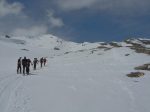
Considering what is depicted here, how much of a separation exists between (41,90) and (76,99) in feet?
12.6

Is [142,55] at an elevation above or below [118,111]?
above

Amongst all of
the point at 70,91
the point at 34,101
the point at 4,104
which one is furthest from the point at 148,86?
the point at 4,104

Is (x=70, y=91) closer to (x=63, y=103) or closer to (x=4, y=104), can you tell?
(x=63, y=103)

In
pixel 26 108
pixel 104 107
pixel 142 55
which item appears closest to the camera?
pixel 26 108

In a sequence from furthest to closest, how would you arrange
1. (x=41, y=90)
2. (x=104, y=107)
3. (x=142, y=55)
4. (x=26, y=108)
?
1. (x=142, y=55)
2. (x=41, y=90)
3. (x=104, y=107)
4. (x=26, y=108)

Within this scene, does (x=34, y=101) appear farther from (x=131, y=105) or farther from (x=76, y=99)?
(x=131, y=105)

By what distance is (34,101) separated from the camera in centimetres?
2059

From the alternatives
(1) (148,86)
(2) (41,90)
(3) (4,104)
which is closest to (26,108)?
(3) (4,104)

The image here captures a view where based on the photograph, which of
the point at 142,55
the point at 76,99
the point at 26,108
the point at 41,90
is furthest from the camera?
the point at 142,55

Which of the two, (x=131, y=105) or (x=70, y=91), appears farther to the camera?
(x=70, y=91)

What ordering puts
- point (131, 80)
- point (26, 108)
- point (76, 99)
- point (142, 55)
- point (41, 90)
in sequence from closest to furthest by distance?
point (26, 108) → point (76, 99) → point (41, 90) → point (131, 80) → point (142, 55)

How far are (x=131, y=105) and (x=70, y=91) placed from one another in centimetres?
569

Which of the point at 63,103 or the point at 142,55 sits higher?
the point at 142,55

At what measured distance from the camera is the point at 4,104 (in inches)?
755
